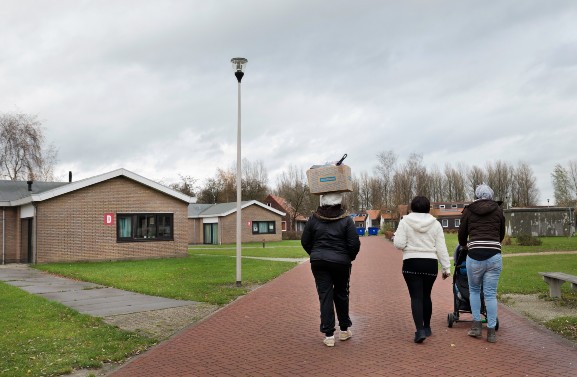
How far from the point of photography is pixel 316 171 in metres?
6.57

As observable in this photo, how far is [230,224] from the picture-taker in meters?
46.0

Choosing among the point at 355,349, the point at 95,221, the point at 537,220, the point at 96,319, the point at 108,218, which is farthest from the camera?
the point at 537,220

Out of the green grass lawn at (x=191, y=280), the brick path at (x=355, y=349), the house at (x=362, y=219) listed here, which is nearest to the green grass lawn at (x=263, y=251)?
the green grass lawn at (x=191, y=280)

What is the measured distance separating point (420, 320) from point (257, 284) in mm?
7481

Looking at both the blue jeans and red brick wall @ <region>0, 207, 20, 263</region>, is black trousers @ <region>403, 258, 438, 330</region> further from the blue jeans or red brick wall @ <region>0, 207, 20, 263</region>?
red brick wall @ <region>0, 207, 20, 263</region>

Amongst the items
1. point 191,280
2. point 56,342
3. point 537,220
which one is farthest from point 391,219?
point 56,342

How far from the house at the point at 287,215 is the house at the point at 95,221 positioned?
137 ft

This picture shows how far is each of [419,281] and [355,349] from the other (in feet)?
3.91

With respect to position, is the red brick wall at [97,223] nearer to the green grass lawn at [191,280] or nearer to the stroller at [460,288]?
the green grass lawn at [191,280]

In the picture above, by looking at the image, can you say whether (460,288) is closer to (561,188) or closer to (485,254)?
(485,254)

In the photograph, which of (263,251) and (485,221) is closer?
(485,221)

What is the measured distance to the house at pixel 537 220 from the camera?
42.1m

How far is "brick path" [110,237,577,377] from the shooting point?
17.6ft

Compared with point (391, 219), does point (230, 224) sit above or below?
below
